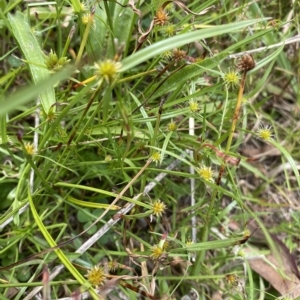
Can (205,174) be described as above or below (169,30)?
below

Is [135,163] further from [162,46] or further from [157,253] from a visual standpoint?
[162,46]

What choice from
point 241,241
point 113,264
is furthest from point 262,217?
point 113,264

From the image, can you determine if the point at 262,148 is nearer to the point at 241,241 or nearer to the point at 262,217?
→ the point at 262,217

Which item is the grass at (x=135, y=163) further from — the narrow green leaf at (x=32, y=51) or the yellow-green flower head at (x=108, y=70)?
the yellow-green flower head at (x=108, y=70)

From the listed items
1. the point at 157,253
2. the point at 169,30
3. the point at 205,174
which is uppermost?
the point at 169,30

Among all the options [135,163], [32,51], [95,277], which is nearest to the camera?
[95,277]

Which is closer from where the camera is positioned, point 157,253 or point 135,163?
point 157,253

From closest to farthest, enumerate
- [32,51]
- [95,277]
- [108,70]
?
1. [108,70]
2. [95,277]
3. [32,51]

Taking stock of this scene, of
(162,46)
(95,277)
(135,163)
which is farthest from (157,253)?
(162,46)

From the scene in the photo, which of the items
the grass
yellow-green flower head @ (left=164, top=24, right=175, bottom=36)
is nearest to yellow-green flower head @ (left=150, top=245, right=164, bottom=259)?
the grass
